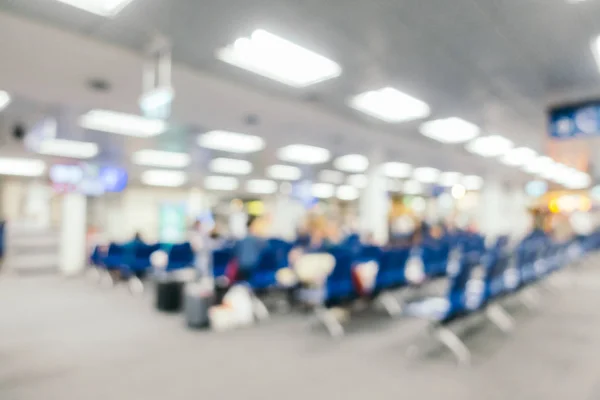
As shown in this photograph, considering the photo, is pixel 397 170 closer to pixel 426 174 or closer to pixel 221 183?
pixel 426 174

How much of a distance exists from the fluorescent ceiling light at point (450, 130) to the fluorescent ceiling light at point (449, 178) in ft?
22.4

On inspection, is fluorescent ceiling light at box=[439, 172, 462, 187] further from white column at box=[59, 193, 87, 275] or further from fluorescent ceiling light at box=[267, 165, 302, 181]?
white column at box=[59, 193, 87, 275]

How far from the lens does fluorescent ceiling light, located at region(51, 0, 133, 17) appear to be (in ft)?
10.0

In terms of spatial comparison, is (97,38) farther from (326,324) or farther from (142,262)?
(142,262)

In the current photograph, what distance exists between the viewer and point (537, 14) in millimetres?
3324

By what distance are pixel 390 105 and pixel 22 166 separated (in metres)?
11.7

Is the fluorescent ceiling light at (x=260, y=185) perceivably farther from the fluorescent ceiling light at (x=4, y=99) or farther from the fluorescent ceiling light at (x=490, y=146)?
the fluorescent ceiling light at (x=4, y=99)

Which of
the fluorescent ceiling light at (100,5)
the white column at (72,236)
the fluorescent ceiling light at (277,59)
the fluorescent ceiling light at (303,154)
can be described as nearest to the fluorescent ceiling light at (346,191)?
the fluorescent ceiling light at (303,154)

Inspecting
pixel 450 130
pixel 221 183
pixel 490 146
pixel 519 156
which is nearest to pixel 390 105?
pixel 450 130

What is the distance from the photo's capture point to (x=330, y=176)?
15148 mm

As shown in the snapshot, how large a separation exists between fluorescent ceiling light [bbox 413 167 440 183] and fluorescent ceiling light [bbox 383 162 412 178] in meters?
0.35

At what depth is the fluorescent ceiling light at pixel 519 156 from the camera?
995 centimetres

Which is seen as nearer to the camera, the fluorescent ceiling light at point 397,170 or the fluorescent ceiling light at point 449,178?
the fluorescent ceiling light at point 397,170

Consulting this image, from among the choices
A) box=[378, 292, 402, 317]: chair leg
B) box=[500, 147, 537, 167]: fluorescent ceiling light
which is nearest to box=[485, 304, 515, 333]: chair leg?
box=[378, 292, 402, 317]: chair leg
